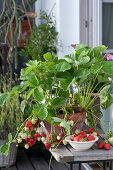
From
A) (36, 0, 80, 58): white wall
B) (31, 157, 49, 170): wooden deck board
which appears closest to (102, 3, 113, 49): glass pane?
(36, 0, 80, 58): white wall

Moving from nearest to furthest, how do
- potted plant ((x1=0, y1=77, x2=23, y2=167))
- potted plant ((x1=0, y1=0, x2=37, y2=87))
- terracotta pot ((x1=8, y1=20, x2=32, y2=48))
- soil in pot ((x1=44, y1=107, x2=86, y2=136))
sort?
soil in pot ((x1=44, y1=107, x2=86, y2=136)), potted plant ((x1=0, y1=77, x2=23, y2=167)), potted plant ((x1=0, y1=0, x2=37, y2=87)), terracotta pot ((x1=8, y1=20, x2=32, y2=48))

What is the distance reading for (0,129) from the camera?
11.1 feet

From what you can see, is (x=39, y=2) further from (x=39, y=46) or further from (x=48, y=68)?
(x=48, y=68)

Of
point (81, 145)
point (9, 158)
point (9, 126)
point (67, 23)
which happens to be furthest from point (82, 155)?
point (67, 23)

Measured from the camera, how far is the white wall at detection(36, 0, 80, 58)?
3458 millimetres

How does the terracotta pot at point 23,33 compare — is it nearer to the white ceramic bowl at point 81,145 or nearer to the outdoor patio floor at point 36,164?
the outdoor patio floor at point 36,164

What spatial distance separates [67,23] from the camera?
3.71 meters

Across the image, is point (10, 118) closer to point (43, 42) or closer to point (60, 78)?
point (43, 42)

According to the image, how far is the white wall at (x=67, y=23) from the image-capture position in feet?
11.3

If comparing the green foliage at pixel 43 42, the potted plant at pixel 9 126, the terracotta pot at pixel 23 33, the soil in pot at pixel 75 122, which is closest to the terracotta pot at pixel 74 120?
the soil in pot at pixel 75 122

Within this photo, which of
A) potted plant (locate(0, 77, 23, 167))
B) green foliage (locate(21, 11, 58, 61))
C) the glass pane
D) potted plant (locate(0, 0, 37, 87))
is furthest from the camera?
potted plant (locate(0, 0, 37, 87))

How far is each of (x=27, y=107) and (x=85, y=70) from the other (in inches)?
16.2

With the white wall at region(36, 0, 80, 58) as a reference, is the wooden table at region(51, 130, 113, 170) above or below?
below

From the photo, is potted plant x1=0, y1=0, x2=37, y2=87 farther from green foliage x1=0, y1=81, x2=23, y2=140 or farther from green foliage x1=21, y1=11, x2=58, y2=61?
green foliage x1=0, y1=81, x2=23, y2=140
